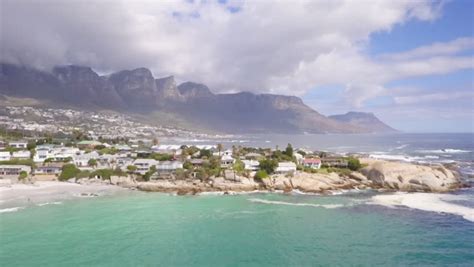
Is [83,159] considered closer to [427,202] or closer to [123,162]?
[123,162]

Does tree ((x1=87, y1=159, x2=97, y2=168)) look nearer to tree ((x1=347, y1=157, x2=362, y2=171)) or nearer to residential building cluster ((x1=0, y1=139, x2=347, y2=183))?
residential building cluster ((x1=0, y1=139, x2=347, y2=183))

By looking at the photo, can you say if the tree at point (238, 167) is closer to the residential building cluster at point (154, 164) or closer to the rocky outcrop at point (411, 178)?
the residential building cluster at point (154, 164)

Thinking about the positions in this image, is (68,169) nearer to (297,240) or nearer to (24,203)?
(24,203)

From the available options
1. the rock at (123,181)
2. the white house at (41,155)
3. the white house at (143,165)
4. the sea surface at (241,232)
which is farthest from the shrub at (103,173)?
the white house at (41,155)

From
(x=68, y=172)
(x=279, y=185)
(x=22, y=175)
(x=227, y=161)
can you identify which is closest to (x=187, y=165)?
(x=227, y=161)

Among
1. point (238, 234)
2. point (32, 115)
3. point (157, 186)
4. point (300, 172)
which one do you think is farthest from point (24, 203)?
point (32, 115)

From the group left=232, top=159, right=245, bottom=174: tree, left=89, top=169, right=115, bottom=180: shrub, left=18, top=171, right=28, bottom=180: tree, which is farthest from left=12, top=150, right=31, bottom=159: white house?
left=232, top=159, right=245, bottom=174: tree
